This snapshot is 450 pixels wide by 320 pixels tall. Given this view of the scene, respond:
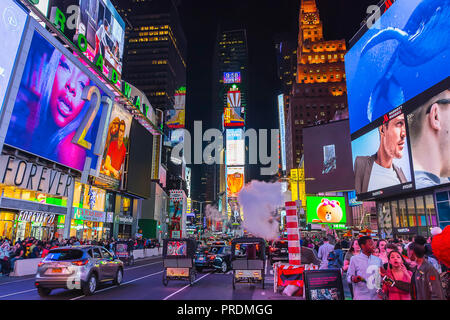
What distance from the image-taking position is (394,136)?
106ft

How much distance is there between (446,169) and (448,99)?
568 centimetres

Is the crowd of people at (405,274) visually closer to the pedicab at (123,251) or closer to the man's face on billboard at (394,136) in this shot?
the pedicab at (123,251)

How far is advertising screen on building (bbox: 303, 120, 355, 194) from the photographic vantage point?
62825 millimetres

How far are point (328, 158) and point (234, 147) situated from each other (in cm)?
8397

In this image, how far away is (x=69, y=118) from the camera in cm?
3033

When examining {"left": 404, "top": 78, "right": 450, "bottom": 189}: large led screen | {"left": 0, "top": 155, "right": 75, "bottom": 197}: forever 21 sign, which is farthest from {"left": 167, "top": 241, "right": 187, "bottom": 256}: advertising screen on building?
{"left": 404, "top": 78, "right": 450, "bottom": 189}: large led screen

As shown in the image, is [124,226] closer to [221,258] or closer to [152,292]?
[221,258]

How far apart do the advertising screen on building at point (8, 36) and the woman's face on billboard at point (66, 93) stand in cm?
540

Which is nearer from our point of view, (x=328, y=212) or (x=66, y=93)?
(x=66, y=93)

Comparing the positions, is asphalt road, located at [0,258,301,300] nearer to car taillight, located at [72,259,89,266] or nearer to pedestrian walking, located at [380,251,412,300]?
car taillight, located at [72,259,89,266]

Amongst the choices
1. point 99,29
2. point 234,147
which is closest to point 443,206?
point 99,29

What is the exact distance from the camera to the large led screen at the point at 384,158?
30.9m

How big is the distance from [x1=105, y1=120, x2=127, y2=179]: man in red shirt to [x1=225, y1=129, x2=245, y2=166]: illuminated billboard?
101 m
